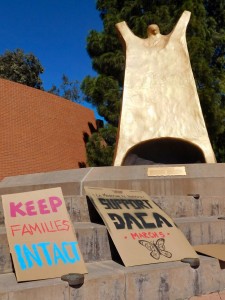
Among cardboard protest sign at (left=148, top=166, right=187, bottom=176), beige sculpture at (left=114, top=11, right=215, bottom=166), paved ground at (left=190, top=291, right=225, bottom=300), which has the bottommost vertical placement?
paved ground at (left=190, top=291, right=225, bottom=300)

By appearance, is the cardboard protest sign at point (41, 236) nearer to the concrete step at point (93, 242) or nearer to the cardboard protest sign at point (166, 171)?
the concrete step at point (93, 242)

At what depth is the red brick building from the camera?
Result: 12.9 metres

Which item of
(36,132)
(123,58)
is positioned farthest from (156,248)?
(36,132)

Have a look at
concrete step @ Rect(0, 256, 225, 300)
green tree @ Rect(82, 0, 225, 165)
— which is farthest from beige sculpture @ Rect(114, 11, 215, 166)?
green tree @ Rect(82, 0, 225, 165)

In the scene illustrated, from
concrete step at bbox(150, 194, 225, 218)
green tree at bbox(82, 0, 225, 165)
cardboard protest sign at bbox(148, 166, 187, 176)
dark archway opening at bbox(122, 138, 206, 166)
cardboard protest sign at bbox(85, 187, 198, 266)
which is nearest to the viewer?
cardboard protest sign at bbox(85, 187, 198, 266)

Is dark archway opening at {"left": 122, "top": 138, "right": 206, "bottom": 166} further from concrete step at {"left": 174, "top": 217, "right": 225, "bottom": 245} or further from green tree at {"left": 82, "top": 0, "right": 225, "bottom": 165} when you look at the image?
green tree at {"left": 82, "top": 0, "right": 225, "bottom": 165}

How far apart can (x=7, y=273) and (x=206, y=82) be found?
10823mm

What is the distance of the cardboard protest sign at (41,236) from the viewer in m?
2.46

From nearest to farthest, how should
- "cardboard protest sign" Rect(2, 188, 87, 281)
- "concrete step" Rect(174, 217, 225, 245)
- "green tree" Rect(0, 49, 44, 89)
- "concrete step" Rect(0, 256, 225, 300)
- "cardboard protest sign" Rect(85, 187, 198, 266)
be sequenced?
"concrete step" Rect(0, 256, 225, 300)
"cardboard protest sign" Rect(2, 188, 87, 281)
"cardboard protest sign" Rect(85, 187, 198, 266)
"concrete step" Rect(174, 217, 225, 245)
"green tree" Rect(0, 49, 44, 89)

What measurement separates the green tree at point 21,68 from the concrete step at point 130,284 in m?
27.8

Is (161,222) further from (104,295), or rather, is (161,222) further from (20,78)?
(20,78)

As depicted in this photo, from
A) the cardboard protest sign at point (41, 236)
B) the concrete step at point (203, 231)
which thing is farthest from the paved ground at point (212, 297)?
the cardboard protest sign at point (41, 236)

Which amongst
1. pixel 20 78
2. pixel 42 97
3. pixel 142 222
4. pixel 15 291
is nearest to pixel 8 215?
pixel 15 291

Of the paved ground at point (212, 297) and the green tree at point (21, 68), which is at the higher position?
the green tree at point (21, 68)
